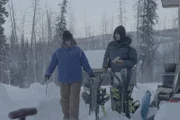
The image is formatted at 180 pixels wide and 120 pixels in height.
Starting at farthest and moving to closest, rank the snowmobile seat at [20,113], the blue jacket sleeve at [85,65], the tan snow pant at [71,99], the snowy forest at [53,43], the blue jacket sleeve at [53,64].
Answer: the snowy forest at [53,43], the blue jacket sleeve at [53,64], the blue jacket sleeve at [85,65], the tan snow pant at [71,99], the snowmobile seat at [20,113]

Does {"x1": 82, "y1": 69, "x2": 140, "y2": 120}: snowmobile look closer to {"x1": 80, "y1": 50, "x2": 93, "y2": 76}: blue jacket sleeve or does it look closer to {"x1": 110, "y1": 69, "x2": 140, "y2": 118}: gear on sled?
{"x1": 110, "y1": 69, "x2": 140, "y2": 118}: gear on sled

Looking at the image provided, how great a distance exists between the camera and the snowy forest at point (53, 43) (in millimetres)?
41594

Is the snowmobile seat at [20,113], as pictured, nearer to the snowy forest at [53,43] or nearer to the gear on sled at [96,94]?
the gear on sled at [96,94]

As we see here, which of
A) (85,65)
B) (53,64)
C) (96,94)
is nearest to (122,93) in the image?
(96,94)

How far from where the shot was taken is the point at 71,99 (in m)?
6.45

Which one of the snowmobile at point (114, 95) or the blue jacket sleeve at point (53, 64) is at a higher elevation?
the blue jacket sleeve at point (53, 64)

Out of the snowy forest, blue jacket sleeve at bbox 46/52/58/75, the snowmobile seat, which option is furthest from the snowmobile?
Answer: the snowy forest

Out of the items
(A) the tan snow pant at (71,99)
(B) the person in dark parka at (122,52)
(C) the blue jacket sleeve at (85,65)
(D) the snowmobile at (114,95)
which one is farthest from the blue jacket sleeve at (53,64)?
(B) the person in dark parka at (122,52)

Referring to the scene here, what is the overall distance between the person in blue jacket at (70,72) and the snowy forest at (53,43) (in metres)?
27.2

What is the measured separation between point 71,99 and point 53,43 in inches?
2111

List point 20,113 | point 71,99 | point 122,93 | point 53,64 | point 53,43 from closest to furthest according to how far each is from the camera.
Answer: point 20,113 → point 71,99 → point 122,93 → point 53,64 → point 53,43

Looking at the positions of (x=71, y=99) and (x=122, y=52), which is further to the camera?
(x=122, y=52)

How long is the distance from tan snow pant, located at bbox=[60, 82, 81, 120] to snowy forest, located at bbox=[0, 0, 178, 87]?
89.6ft

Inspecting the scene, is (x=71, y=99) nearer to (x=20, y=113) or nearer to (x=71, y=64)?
(x=71, y=64)
